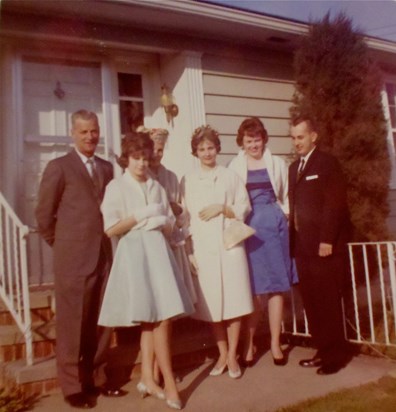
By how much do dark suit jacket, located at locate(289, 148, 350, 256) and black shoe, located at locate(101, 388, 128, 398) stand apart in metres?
1.49

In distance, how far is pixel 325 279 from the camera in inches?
128

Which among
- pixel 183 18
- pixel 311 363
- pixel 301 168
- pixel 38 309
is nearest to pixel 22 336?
pixel 38 309

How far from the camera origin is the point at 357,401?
9.13ft

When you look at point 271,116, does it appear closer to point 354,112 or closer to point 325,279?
point 354,112

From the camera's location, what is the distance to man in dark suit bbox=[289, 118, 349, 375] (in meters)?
3.23

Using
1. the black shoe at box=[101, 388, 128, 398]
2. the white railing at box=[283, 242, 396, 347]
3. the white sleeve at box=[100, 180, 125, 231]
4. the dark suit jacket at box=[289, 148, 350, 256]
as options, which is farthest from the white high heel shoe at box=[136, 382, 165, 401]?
the white railing at box=[283, 242, 396, 347]

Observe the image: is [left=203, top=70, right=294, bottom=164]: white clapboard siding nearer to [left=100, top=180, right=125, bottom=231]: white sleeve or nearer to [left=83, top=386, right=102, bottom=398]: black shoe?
[left=100, top=180, right=125, bottom=231]: white sleeve

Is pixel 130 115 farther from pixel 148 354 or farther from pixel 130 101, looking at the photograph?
pixel 148 354

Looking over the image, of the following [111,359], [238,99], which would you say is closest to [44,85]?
[238,99]

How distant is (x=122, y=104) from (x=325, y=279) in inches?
115

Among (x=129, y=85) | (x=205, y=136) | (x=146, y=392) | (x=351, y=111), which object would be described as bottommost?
(x=146, y=392)

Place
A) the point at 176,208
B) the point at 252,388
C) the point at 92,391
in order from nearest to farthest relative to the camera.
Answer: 1. the point at 92,391
2. the point at 252,388
3. the point at 176,208

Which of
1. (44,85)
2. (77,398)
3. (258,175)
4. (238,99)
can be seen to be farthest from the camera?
(238,99)

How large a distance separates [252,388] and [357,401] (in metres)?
0.64
